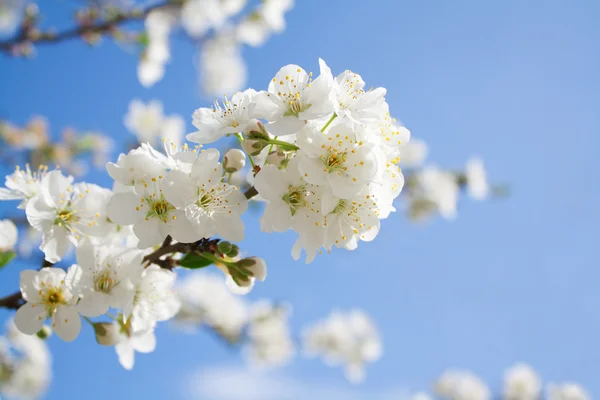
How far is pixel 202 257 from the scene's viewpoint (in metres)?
1.37

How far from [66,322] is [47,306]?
0.07 m

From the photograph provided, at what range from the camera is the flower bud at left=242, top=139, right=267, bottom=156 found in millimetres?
1263

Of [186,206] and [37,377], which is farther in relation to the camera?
[37,377]

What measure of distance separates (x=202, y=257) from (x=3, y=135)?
472cm

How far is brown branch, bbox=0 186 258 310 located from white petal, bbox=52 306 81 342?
0.50ft

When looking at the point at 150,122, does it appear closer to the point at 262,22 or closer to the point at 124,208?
the point at 262,22

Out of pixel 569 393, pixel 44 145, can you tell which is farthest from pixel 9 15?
pixel 569 393

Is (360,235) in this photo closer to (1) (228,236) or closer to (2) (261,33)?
(1) (228,236)

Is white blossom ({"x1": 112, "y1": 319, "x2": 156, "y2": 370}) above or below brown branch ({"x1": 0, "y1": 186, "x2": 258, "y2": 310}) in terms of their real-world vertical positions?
below

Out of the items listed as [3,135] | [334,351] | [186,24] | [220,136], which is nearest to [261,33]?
[186,24]

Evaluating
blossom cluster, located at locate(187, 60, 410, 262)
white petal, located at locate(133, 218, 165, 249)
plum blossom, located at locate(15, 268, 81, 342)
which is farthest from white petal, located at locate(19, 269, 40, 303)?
blossom cluster, located at locate(187, 60, 410, 262)

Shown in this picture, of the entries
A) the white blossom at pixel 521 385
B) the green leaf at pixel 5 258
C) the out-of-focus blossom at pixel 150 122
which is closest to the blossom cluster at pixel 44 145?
the out-of-focus blossom at pixel 150 122

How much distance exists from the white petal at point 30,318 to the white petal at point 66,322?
41 millimetres

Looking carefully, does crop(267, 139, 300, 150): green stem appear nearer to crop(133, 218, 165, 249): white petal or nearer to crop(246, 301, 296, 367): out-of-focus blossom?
crop(133, 218, 165, 249): white petal
